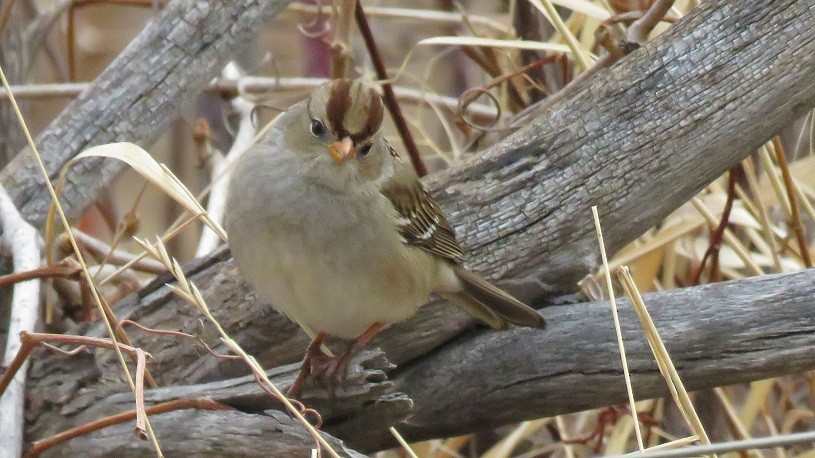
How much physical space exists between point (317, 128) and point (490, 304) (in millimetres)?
432

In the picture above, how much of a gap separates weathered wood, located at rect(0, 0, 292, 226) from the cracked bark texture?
0.87ft

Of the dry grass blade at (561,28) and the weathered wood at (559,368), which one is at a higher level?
the dry grass blade at (561,28)

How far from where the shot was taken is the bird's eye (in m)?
1.82

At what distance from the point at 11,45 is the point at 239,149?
0.69 metres

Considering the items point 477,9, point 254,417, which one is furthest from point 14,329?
point 477,9

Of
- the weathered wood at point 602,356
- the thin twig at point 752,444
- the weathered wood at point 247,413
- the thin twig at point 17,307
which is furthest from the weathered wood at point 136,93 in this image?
the thin twig at point 752,444

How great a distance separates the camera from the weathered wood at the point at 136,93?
199 centimetres

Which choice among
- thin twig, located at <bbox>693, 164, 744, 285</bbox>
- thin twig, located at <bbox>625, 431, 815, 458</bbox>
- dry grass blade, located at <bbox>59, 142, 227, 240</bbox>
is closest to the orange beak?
dry grass blade, located at <bbox>59, 142, 227, 240</bbox>

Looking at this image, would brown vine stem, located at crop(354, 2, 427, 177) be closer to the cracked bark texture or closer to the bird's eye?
the cracked bark texture

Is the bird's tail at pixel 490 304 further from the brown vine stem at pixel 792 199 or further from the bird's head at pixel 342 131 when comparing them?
the brown vine stem at pixel 792 199

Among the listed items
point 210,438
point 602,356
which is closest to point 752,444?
point 602,356

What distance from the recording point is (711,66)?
187 centimetres

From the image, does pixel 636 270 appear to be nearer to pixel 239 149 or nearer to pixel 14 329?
pixel 239 149

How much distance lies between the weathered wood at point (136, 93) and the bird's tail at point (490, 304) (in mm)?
625
